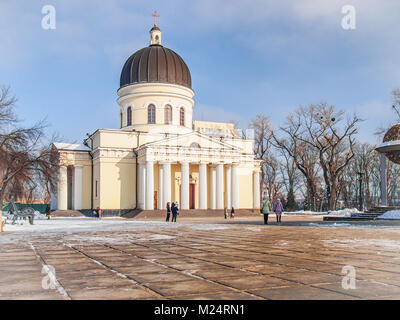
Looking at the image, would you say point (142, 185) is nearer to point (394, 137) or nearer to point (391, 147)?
point (391, 147)

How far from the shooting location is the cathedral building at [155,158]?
45938 millimetres

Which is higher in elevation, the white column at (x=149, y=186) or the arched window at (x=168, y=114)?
the arched window at (x=168, y=114)

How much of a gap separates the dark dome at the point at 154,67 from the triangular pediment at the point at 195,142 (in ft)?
26.7

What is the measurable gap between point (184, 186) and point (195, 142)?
5.67 metres

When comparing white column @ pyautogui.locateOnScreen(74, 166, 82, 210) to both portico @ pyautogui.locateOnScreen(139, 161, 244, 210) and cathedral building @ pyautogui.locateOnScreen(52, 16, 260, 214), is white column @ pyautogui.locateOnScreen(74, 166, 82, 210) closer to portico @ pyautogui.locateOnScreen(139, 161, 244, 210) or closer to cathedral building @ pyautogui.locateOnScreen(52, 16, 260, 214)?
cathedral building @ pyautogui.locateOnScreen(52, 16, 260, 214)

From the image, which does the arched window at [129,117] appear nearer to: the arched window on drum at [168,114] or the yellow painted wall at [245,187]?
the arched window on drum at [168,114]

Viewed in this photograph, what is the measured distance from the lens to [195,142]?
159 feet

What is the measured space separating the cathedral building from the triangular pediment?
11 cm

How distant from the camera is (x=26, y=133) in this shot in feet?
92.2

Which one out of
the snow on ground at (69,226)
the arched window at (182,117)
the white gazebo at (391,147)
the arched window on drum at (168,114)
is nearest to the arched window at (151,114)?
the arched window on drum at (168,114)

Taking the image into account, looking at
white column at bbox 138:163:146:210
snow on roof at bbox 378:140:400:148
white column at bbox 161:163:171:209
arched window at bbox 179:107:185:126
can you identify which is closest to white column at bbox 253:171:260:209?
arched window at bbox 179:107:185:126
